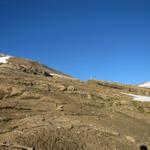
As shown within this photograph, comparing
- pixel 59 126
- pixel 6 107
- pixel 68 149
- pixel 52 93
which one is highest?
pixel 52 93

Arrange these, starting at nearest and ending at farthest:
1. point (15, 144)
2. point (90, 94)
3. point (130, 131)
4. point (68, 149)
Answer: point (15, 144) → point (68, 149) → point (130, 131) → point (90, 94)

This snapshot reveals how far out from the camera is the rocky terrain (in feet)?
53.2

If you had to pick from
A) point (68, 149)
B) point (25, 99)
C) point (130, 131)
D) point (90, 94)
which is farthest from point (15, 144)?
point (90, 94)

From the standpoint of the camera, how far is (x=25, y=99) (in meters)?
22.4

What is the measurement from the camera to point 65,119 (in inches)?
790

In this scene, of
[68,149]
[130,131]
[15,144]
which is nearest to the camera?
[15,144]

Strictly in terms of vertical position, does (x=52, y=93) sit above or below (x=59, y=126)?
above

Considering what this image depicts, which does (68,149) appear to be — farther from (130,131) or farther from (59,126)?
(130,131)

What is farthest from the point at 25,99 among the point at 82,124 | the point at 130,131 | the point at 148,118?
the point at 148,118

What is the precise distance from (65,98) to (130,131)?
7.19 meters

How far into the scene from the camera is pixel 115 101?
94.3 feet

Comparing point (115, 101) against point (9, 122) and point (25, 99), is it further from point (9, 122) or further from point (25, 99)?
point (9, 122)

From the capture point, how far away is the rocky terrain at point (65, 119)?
53.2 ft

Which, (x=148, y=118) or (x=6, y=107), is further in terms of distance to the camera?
(x=148, y=118)
